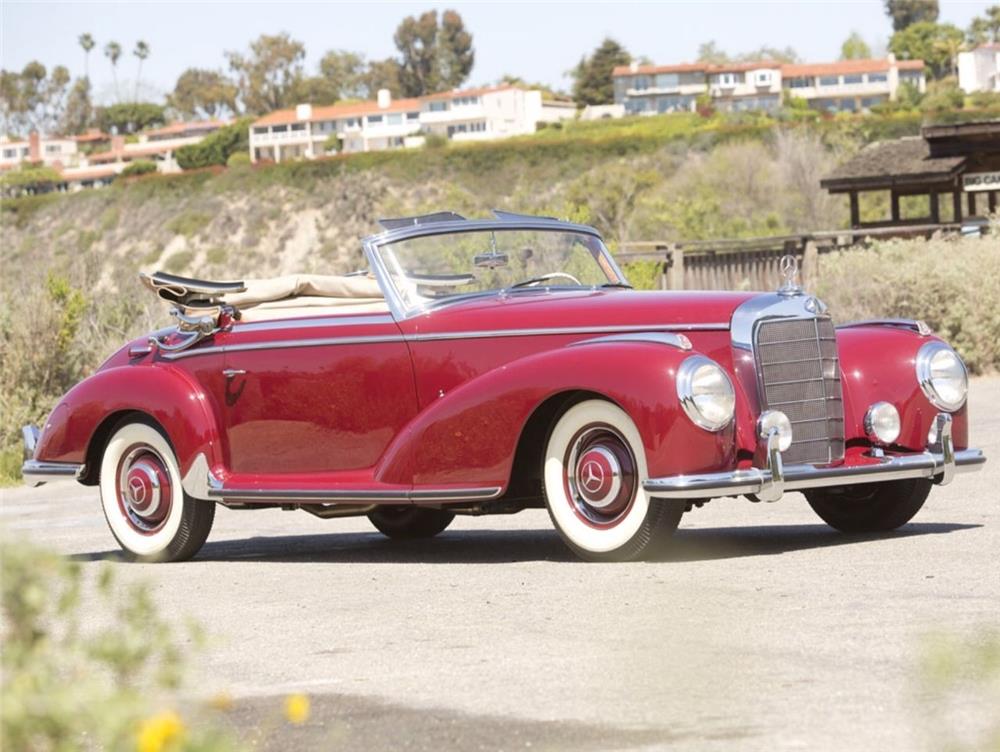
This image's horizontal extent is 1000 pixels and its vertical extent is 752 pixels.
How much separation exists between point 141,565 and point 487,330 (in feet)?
7.93

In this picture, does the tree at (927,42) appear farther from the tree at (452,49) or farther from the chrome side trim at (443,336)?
the chrome side trim at (443,336)

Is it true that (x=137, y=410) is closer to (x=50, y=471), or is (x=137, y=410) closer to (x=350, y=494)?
(x=50, y=471)

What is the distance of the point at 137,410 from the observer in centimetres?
976

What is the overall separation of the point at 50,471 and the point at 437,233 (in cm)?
268

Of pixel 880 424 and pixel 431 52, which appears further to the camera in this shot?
pixel 431 52

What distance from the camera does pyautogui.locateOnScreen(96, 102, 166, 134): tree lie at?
187 m

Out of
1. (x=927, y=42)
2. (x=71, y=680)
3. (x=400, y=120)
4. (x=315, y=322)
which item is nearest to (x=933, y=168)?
(x=315, y=322)

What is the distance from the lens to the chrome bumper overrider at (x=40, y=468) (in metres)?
9.99

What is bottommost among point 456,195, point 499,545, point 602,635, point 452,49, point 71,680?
point 499,545

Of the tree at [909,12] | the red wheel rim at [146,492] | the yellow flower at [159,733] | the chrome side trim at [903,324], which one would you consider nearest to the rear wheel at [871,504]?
the chrome side trim at [903,324]

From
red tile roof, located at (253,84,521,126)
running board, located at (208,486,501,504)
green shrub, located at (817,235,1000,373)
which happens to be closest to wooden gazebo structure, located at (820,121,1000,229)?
green shrub, located at (817,235,1000,373)

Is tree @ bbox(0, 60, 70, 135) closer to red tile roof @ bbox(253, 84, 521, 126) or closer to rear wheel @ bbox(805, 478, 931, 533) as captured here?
red tile roof @ bbox(253, 84, 521, 126)

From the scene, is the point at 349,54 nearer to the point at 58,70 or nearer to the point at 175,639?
the point at 58,70

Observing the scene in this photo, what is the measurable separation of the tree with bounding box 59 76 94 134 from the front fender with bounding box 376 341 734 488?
186531 mm
